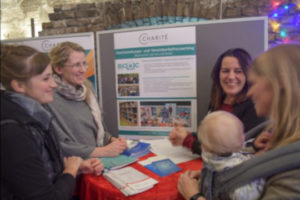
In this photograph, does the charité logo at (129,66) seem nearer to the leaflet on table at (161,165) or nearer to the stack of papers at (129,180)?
the leaflet on table at (161,165)

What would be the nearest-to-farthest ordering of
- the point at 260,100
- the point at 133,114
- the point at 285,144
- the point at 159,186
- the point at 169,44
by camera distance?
the point at 285,144 → the point at 260,100 → the point at 159,186 → the point at 169,44 → the point at 133,114

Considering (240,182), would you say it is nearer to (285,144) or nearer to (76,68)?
(285,144)

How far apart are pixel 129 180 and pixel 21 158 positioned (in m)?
0.57

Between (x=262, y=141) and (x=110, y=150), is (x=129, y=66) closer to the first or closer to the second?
(x=110, y=150)

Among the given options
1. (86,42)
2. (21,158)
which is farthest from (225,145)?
(86,42)

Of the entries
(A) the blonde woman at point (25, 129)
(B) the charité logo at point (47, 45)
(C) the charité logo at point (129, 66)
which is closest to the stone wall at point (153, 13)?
(B) the charité logo at point (47, 45)

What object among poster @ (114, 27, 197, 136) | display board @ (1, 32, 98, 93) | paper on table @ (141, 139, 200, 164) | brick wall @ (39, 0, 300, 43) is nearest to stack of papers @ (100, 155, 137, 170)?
paper on table @ (141, 139, 200, 164)

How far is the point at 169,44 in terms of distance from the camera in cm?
215

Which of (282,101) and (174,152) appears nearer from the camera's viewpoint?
(282,101)

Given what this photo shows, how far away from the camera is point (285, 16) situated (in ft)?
12.1

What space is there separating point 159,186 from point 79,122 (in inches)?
30.6

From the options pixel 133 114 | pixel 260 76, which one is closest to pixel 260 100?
pixel 260 76

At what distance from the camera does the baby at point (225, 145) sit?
2.80 feet

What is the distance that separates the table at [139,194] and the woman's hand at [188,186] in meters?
0.06
